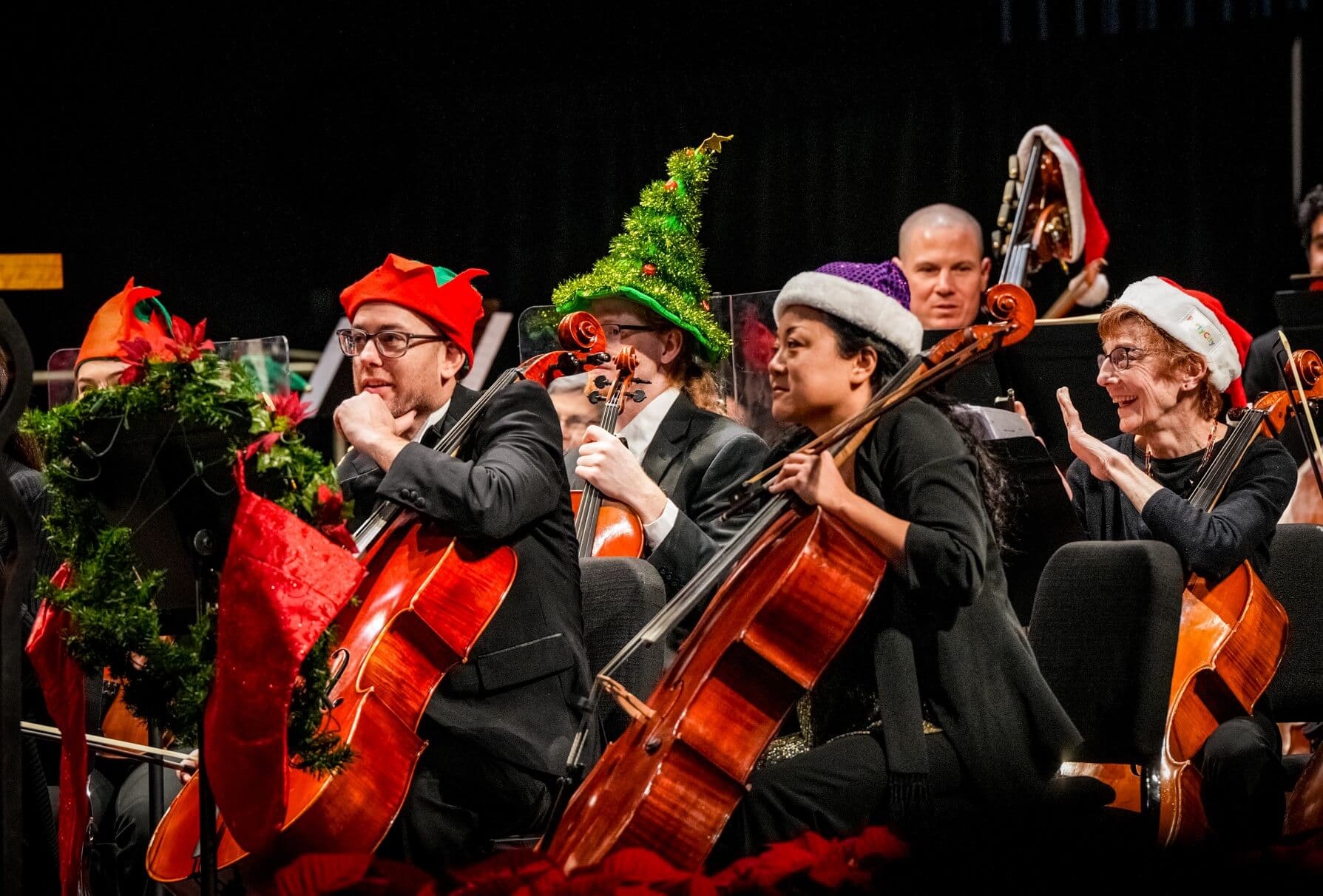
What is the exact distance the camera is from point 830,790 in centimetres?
235

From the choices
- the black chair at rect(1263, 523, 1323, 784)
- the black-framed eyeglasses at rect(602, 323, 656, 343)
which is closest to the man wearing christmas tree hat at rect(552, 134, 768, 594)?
the black-framed eyeglasses at rect(602, 323, 656, 343)

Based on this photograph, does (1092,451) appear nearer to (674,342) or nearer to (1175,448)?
(1175,448)

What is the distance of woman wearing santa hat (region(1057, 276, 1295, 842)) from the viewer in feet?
10.1

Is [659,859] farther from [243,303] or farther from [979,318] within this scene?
[243,303]

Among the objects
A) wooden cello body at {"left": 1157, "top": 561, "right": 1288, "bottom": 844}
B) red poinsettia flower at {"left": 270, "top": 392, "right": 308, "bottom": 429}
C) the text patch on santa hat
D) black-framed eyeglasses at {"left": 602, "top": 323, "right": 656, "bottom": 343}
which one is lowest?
wooden cello body at {"left": 1157, "top": 561, "right": 1288, "bottom": 844}

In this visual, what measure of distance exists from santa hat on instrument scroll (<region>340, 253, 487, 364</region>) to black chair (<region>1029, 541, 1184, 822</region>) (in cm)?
132

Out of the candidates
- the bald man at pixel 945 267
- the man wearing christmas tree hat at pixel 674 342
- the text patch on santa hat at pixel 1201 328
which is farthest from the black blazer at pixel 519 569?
the bald man at pixel 945 267

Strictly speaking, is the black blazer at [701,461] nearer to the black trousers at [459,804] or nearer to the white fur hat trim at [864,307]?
the white fur hat trim at [864,307]

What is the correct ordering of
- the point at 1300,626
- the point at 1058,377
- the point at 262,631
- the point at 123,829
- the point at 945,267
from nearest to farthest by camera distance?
the point at 262,631, the point at 1300,626, the point at 123,829, the point at 1058,377, the point at 945,267

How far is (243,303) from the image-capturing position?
20.3 feet

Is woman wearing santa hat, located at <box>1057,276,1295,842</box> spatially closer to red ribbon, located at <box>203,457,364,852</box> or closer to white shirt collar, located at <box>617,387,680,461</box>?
white shirt collar, located at <box>617,387,680,461</box>

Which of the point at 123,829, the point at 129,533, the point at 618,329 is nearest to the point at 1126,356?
the point at 618,329

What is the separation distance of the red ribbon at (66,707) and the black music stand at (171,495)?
0.23m

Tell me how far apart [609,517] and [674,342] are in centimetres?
60
